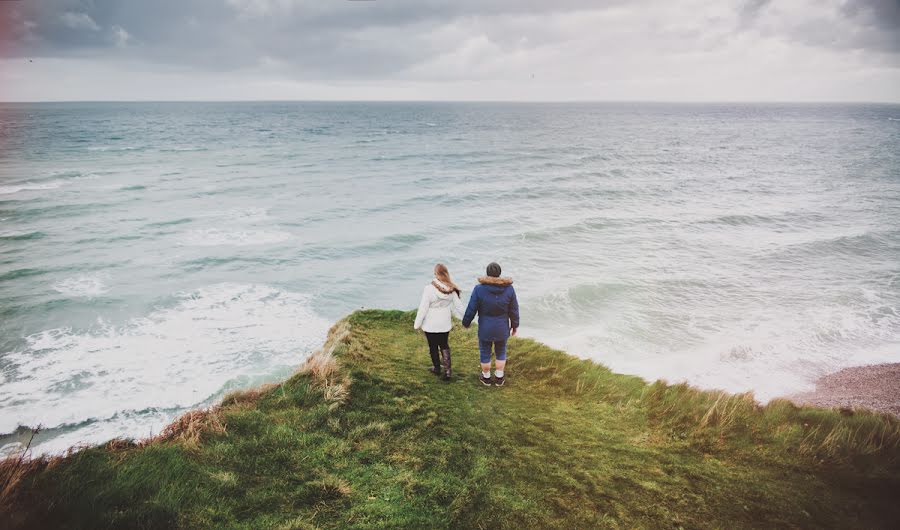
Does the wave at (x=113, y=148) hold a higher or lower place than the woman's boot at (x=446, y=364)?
higher

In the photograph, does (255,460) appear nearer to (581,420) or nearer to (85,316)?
(581,420)

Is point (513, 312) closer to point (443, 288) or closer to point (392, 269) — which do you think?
point (443, 288)

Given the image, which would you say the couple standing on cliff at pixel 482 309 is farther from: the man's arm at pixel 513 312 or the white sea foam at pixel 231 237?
the white sea foam at pixel 231 237

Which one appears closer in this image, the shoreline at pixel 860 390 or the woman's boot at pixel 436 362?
the woman's boot at pixel 436 362

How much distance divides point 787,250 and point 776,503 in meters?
27.6

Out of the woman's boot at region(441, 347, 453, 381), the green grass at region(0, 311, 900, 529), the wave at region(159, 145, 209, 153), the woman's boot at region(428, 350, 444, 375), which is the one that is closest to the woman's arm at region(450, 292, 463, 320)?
the woman's boot at region(441, 347, 453, 381)

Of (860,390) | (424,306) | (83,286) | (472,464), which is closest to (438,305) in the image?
(424,306)

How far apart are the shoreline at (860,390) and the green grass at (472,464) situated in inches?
224

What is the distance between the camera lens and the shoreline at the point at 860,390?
12352 millimetres

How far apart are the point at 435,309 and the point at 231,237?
2542 centimetres

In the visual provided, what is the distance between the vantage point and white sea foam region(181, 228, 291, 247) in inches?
1097

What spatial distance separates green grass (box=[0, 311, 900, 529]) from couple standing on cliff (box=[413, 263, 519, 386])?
3.15 feet

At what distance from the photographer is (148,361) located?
15016 millimetres

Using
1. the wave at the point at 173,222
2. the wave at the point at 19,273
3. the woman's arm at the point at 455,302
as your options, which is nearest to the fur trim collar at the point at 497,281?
the woman's arm at the point at 455,302
